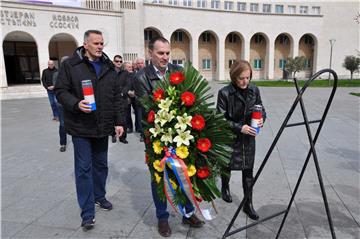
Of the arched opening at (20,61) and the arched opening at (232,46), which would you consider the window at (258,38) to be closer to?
the arched opening at (232,46)

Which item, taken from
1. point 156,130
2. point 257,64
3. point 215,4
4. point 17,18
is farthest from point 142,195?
point 257,64

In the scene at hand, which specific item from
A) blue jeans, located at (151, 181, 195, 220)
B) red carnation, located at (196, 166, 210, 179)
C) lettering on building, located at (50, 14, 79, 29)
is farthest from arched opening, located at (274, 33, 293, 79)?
red carnation, located at (196, 166, 210, 179)

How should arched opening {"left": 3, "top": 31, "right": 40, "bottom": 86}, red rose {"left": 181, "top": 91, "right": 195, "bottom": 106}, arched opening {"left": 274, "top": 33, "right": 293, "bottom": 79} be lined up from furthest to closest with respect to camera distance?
arched opening {"left": 274, "top": 33, "right": 293, "bottom": 79}, arched opening {"left": 3, "top": 31, "right": 40, "bottom": 86}, red rose {"left": 181, "top": 91, "right": 195, "bottom": 106}

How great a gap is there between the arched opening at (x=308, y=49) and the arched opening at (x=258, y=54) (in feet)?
22.3

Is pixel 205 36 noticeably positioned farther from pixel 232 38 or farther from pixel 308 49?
pixel 308 49

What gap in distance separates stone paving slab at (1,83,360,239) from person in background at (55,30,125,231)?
1.57 ft

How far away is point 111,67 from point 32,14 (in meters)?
24.9

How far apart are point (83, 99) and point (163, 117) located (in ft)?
3.70

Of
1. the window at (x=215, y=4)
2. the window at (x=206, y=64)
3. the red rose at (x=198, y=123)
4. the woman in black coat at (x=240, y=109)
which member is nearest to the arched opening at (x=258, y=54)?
the window at (x=206, y=64)

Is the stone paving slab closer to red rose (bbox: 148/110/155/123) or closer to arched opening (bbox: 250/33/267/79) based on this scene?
red rose (bbox: 148/110/155/123)

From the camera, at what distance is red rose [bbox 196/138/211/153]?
8.98 feet

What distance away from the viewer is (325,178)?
491 centimetres

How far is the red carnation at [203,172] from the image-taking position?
2.84 metres

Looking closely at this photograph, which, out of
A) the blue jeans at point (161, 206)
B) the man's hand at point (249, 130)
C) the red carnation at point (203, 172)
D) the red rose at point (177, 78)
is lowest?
the blue jeans at point (161, 206)
